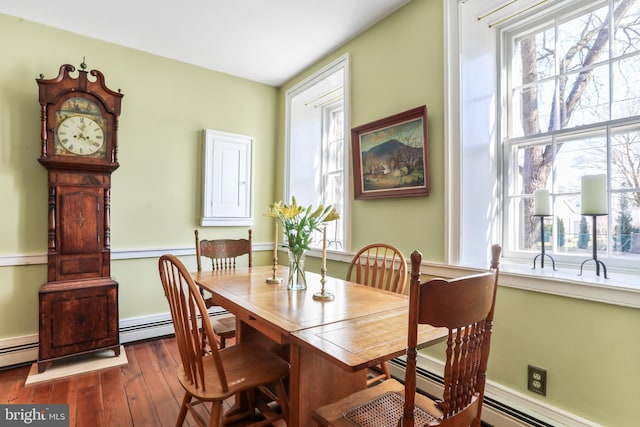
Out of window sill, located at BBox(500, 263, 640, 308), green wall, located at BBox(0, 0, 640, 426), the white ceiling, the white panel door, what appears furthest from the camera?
the white panel door

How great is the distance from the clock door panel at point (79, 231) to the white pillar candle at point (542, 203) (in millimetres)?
3027

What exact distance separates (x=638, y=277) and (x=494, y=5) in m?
1.66

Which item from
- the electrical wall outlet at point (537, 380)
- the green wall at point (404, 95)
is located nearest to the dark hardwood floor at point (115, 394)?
the electrical wall outlet at point (537, 380)

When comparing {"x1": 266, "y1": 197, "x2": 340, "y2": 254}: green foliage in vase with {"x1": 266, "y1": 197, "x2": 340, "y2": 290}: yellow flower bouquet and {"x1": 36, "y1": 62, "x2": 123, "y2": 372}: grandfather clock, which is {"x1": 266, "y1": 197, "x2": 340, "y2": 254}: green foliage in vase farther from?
{"x1": 36, "y1": 62, "x2": 123, "y2": 372}: grandfather clock

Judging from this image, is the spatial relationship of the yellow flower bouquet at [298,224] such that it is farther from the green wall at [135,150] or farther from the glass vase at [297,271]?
the green wall at [135,150]

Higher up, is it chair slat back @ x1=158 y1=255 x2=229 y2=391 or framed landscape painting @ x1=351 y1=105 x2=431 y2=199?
framed landscape painting @ x1=351 y1=105 x2=431 y2=199

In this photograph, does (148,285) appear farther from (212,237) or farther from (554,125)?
(554,125)

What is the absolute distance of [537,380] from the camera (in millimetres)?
1665

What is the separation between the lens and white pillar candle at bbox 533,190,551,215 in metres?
1.77

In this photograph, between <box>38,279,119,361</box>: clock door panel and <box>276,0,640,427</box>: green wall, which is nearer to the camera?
<box>276,0,640,427</box>: green wall

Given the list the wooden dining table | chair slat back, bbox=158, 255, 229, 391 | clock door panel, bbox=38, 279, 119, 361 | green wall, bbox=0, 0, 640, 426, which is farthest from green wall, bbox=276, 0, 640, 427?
clock door panel, bbox=38, 279, 119, 361

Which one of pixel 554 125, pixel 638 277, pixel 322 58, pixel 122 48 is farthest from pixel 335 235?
pixel 122 48

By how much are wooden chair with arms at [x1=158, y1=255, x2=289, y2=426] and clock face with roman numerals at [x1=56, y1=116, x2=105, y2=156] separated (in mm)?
1762

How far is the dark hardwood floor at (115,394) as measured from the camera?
1893 mm
